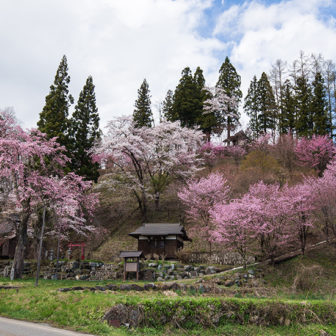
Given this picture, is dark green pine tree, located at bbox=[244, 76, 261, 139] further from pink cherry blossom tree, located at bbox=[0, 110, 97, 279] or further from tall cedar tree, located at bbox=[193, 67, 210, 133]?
pink cherry blossom tree, located at bbox=[0, 110, 97, 279]

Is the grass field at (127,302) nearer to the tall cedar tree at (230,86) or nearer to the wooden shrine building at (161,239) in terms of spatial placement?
the wooden shrine building at (161,239)

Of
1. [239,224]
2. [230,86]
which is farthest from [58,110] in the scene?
[230,86]

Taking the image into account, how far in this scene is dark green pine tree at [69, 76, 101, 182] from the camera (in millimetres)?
28359

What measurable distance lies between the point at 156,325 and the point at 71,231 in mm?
22549

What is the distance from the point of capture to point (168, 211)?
31516 mm

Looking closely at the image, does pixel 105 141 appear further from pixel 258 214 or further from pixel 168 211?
pixel 258 214

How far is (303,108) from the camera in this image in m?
37.4

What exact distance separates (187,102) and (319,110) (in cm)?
1578

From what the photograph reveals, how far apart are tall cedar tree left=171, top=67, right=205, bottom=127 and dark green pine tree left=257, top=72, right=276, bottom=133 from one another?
8358 millimetres

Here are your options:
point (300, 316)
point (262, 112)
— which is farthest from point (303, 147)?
point (300, 316)

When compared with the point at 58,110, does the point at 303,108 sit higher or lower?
higher

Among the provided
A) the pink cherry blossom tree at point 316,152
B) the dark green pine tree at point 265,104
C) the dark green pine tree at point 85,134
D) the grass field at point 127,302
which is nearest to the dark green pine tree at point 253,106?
the dark green pine tree at point 265,104

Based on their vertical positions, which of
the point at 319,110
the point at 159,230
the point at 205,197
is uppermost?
the point at 319,110

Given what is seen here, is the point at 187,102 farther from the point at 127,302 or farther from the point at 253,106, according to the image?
the point at 127,302
